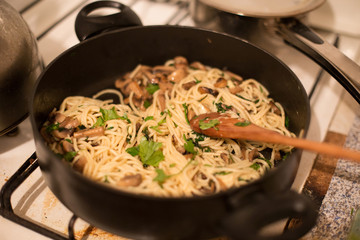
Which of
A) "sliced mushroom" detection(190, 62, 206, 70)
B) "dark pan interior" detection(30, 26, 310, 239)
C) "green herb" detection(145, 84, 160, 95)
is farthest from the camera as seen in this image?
"sliced mushroom" detection(190, 62, 206, 70)

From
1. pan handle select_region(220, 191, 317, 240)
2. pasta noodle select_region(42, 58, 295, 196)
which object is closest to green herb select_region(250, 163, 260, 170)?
pasta noodle select_region(42, 58, 295, 196)

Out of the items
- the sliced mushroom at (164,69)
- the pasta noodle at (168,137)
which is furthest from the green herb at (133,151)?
the sliced mushroom at (164,69)

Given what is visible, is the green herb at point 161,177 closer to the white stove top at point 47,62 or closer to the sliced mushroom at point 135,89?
the white stove top at point 47,62

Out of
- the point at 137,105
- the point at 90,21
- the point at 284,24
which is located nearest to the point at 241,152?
the point at 137,105

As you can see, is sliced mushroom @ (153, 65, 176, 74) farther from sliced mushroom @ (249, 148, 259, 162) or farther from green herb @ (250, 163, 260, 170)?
green herb @ (250, 163, 260, 170)

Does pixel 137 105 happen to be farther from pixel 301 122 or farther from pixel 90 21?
pixel 301 122
